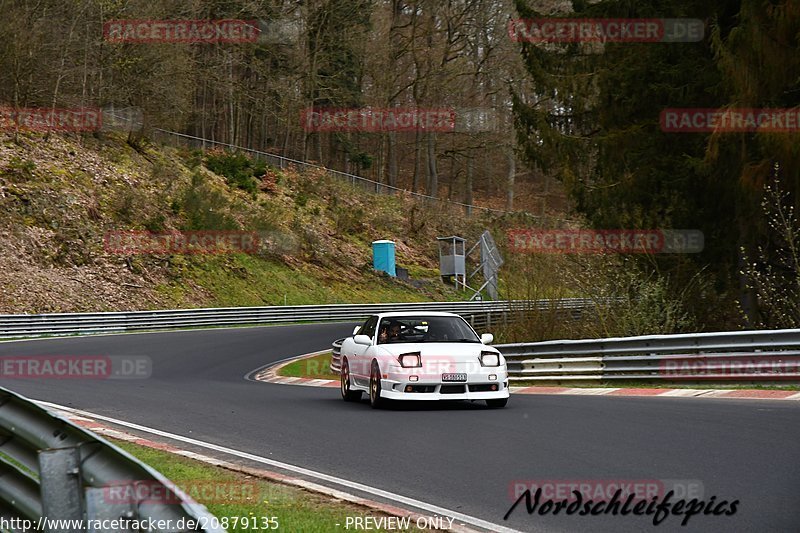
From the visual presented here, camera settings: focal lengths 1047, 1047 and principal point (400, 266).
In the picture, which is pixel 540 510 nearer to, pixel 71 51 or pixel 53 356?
pixel 53 356

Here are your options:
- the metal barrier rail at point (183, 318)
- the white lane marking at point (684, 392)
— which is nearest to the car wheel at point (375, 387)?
the white lane marking at point (684, 392)

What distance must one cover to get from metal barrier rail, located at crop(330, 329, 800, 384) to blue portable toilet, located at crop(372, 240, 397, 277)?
3739 centimetres

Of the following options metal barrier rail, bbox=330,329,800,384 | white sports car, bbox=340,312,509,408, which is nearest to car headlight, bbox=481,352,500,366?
white sports car, bbox=340,312,509,408

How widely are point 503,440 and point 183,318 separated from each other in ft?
103

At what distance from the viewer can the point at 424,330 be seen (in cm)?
1488

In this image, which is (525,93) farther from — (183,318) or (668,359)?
(668,359)

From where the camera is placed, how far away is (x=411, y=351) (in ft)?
44.9

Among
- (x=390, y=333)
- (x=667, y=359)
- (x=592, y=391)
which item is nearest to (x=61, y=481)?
(x=390, y=333)

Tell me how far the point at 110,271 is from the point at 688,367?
31.3m

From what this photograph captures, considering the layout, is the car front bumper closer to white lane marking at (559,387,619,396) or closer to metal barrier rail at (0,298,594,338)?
white lane marking at (559,387,619,396)

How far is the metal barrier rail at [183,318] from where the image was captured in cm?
3450

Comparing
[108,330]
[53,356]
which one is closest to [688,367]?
[53,356]

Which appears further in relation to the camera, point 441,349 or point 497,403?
point 497,403

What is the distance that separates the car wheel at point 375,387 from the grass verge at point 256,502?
16.9 feet
